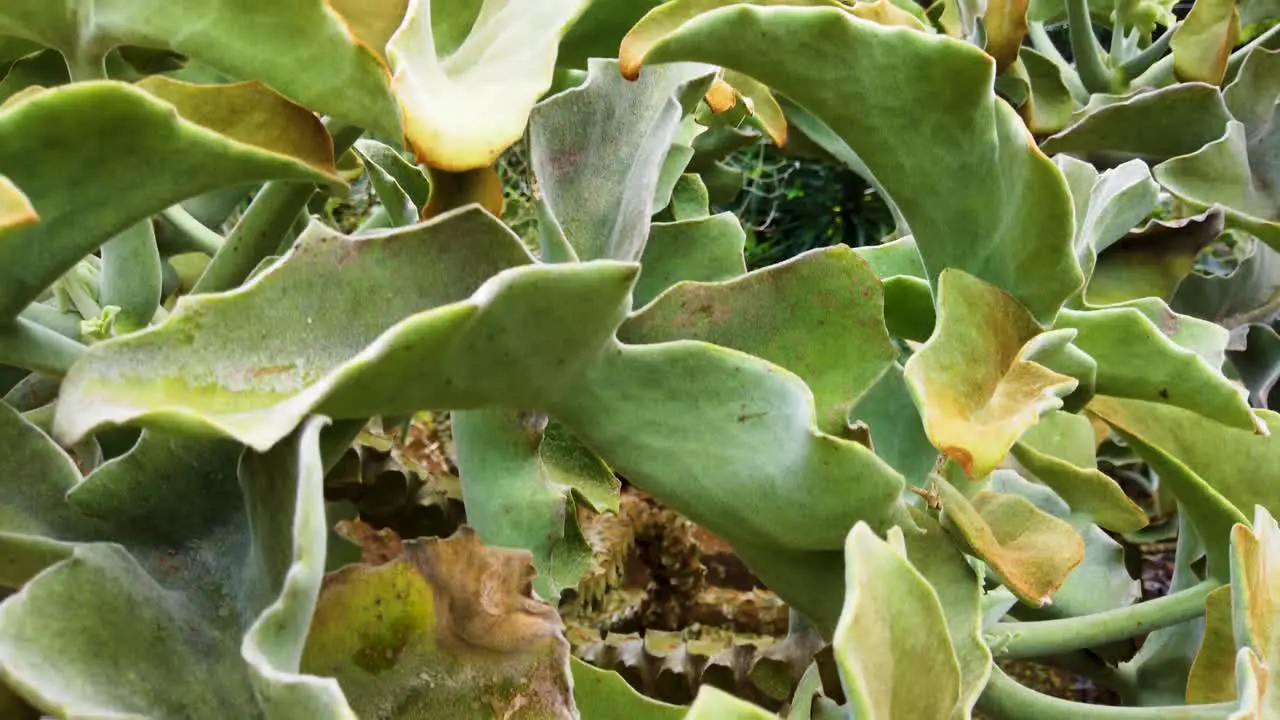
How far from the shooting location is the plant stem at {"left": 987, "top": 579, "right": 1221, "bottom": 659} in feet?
1.47

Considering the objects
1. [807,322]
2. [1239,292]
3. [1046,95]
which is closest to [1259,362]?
[1239,292]

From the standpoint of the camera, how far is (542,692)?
0.86 feet

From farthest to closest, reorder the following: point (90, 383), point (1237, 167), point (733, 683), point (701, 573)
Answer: point (701, 573)
point (1237, 167)
point (733, 683)
point (90, 383)

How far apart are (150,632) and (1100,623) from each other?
1.21ft

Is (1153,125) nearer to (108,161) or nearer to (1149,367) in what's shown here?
(1149,367)

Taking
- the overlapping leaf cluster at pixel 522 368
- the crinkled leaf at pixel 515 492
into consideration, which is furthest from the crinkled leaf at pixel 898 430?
the crinkled leaf at pixel 515 492

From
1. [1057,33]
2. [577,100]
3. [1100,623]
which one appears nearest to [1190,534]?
[1100,623]

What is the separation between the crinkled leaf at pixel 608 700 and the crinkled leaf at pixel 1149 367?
18 centimetres

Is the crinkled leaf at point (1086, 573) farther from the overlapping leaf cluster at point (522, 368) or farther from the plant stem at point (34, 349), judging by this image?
the plant stem at point (34, 349)

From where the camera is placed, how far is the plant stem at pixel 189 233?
49 centimetres

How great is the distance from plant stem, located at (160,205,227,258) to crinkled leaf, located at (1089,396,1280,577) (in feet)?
1.28

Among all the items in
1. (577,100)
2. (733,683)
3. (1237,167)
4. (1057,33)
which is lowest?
(1057,33)

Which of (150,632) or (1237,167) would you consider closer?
(150,632)

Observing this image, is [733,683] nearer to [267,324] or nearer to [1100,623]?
[1100,623]
